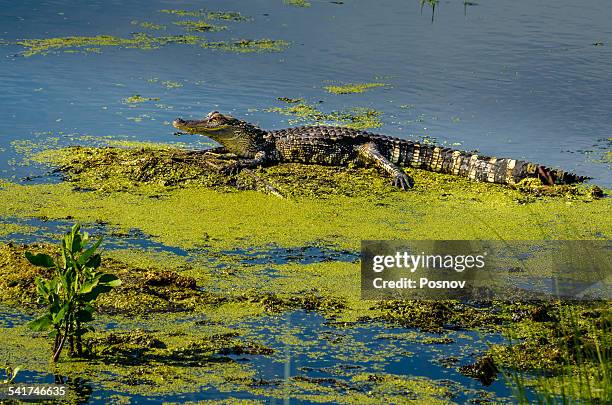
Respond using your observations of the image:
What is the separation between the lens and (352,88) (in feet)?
38.9

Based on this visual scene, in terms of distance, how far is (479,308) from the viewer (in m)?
5.76

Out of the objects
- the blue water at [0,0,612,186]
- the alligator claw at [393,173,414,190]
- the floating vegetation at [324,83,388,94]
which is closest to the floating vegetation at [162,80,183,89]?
the blue water at [0,0,612,186]

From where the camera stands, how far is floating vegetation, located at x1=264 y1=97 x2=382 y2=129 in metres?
10.4

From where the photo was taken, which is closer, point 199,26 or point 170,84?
point 170,84

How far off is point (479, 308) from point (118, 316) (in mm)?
2072

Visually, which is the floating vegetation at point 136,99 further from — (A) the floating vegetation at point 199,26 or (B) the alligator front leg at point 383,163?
(A) the floating vegetation at point 199,26

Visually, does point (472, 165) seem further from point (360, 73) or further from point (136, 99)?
point (360, 73)

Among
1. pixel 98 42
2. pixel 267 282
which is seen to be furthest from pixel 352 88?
pixel 267 282

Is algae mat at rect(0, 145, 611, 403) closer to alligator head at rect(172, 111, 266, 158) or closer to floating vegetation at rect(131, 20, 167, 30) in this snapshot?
alligator head at rect(172, 111, 266, 158)

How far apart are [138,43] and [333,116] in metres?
4.40

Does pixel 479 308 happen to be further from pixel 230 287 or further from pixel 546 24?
pixel 546 24

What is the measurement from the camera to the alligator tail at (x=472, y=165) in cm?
842

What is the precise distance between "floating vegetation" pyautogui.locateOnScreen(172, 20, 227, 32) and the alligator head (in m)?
6.09

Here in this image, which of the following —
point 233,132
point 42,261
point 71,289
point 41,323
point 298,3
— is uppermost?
point 298,3
